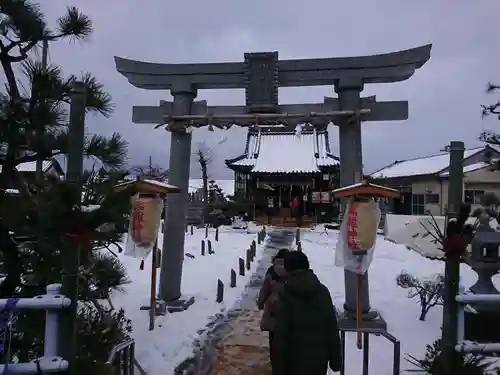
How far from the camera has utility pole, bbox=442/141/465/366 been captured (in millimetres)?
3463

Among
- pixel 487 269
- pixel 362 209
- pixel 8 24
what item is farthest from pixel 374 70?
pixel 8 24

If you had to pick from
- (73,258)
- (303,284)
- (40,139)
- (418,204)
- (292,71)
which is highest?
(292,71)

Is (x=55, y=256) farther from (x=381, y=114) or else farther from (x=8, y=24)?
(x=381, y=114)

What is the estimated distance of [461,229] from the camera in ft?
11.4

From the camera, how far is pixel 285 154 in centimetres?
2989

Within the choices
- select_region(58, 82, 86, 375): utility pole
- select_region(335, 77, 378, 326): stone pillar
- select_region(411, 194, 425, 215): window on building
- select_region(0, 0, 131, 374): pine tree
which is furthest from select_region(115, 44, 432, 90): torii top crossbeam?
select_region(411, 194, 425, 215): window on building

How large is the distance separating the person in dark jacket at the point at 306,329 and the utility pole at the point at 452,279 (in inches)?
36.0

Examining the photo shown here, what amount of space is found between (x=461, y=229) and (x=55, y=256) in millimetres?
3494

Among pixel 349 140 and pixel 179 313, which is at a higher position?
pixel 349 140

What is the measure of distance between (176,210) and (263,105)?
263 centimetres

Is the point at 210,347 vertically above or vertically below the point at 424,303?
below

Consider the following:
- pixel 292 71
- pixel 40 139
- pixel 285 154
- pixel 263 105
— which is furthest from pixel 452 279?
pixel 285 154

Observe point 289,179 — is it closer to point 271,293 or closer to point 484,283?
point 484,283

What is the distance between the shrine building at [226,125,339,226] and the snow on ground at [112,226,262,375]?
43.1 ft
